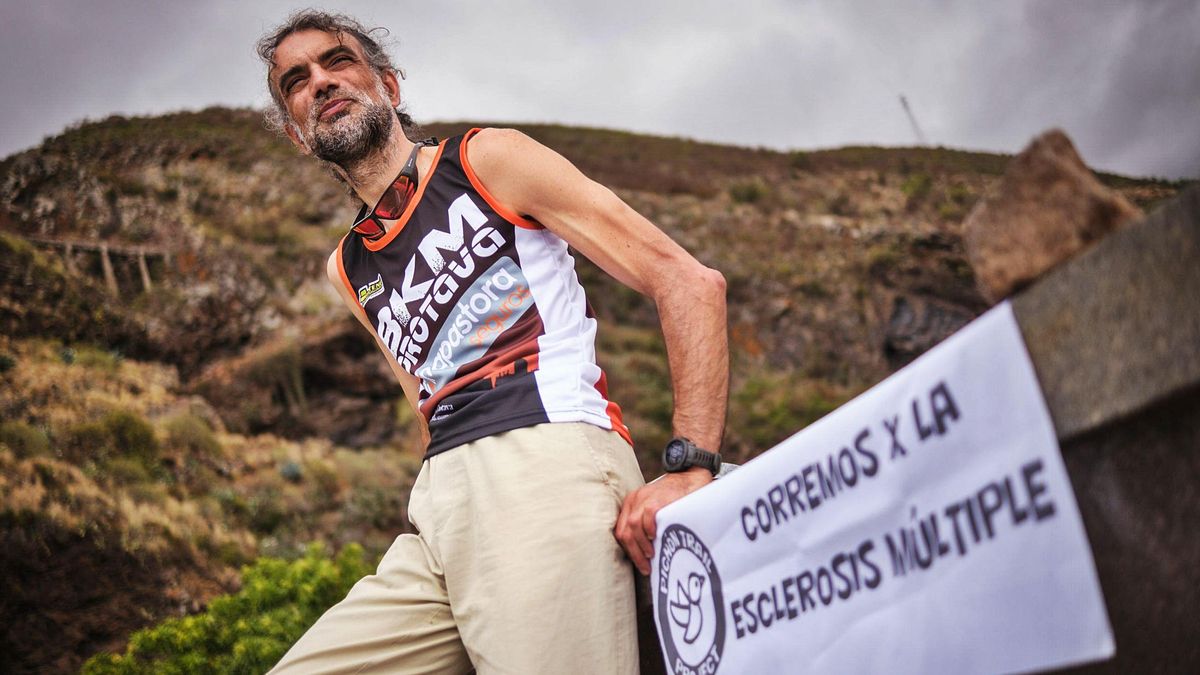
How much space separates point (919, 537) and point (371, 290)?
1523mm

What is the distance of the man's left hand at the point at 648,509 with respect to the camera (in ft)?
5.83

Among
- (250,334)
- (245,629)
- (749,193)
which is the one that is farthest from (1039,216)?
(749,193)

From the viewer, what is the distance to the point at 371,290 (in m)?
2.25

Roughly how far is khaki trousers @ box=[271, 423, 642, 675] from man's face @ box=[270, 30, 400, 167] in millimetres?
931

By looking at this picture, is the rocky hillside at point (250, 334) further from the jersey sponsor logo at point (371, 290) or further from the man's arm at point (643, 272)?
the man's arm at point (643, 272)

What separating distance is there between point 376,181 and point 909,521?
1675 millimetres

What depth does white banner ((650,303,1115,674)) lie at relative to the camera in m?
1.09

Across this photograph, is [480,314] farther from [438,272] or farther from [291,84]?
[291,84]

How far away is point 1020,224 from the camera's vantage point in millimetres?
1229

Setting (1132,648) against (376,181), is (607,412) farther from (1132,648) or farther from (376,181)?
(1132,648)

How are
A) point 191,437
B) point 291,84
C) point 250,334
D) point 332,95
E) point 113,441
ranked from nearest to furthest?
1. point 332,95
2. point 291,84
3. point 113,441
4. point 191,437
5. point 250,334

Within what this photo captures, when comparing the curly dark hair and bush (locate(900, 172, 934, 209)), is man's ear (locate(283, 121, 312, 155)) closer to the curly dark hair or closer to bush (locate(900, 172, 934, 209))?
the curly dark hair

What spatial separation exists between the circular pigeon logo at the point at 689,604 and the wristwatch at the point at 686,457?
0.46 ft

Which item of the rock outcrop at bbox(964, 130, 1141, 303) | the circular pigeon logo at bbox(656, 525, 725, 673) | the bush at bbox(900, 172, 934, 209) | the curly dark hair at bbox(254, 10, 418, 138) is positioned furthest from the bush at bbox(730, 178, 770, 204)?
the rock outcrop at bbox(964, 130, 1141, 303)
